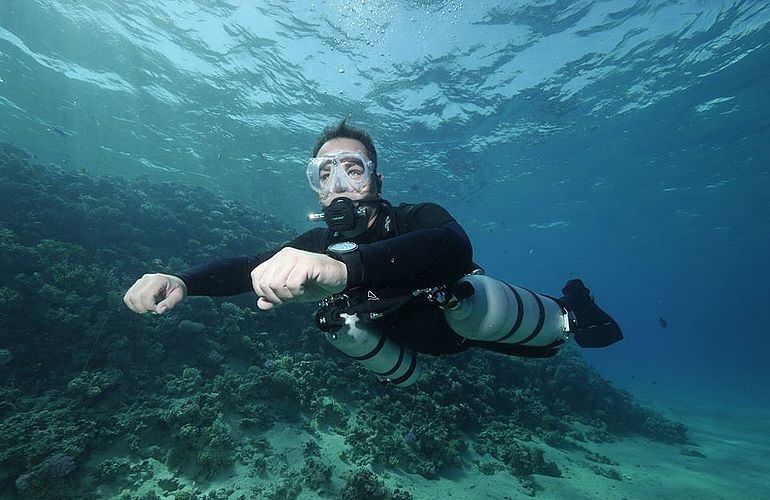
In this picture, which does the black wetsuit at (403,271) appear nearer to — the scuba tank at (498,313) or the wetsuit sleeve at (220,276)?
the wetsuit sleeve at (220,276)

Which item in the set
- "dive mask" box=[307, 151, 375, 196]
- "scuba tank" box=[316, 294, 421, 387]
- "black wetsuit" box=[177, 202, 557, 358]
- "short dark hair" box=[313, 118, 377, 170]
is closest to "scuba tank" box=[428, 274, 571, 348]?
"black wetsuit" box=[177, 202, 557, 358]

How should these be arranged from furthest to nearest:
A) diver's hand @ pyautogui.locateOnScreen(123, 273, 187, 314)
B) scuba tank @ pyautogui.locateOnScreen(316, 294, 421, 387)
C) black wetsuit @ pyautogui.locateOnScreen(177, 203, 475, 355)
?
scuba tank @ pyautogui.locateOnScreen(316, 294, 421, 387)
diver's hand @ pyautogui.locateOnScreen(123, 273, 187, 314)
black wetsuit @ pyautogui.locateOnScreen(177, 203, 475, 355)

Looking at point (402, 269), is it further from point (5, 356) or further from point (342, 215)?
point (5, 356)

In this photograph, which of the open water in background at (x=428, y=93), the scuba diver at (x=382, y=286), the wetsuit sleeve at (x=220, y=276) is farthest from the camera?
the open water in background at (x=428, y=93)

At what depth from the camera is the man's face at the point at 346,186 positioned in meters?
3.43

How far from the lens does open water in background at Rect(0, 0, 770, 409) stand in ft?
51.9

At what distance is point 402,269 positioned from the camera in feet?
6.31

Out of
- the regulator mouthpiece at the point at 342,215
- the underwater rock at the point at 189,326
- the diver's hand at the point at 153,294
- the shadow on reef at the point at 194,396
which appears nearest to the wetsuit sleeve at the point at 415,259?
the regulator mouthpiece at the point at 342,215

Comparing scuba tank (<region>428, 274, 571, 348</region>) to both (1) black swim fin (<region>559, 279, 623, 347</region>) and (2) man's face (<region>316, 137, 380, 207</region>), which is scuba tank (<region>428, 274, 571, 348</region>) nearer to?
(1) black swim fin (<region>559, 279, 623, 347</region>)

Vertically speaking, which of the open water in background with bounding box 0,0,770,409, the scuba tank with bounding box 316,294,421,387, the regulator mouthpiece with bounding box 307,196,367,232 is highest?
the open water in background with bounding box 0,0,770,409

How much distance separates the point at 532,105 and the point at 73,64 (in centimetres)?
2703

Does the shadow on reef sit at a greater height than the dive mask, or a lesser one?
lesser

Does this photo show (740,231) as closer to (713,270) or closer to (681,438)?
(713,270)

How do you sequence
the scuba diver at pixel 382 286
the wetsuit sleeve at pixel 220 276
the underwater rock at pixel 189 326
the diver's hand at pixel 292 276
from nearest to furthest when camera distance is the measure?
the diver's hand at pixel 292 276, the scuba diver at pixel 382 286, the wetsuit sleeve at pixel 220 276, the underwater rock at pixel 189 326
